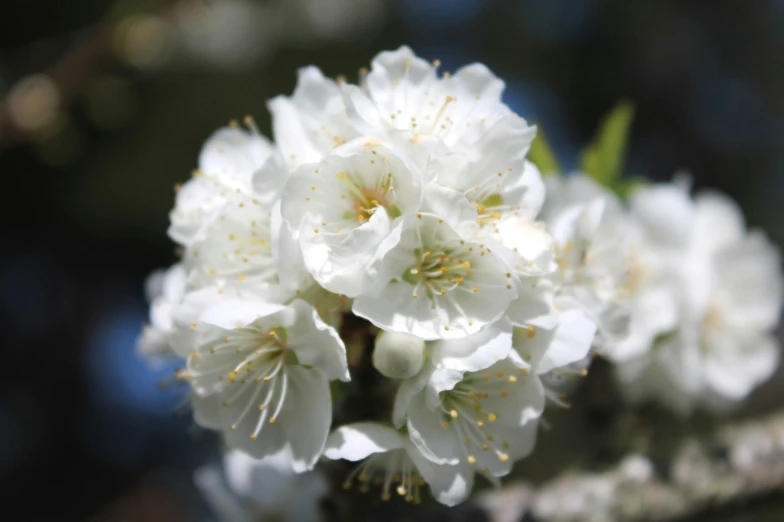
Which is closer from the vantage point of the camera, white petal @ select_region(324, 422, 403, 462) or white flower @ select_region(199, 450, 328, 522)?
white petal @ select_region(324, 422, 403, 462)

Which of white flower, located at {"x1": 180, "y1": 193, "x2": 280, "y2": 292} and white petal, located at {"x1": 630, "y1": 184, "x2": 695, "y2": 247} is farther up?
white flower, located at {"x1": 180, "y1": 193, "x2": 280, "y2": 292}

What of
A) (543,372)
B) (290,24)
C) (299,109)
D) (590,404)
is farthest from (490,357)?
(290,24)

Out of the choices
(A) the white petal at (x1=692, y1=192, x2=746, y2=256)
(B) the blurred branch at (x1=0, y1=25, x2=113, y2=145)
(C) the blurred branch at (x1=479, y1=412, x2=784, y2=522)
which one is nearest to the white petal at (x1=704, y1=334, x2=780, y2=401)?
(C) the blurred branch at (x1=479, y1=412, x2=784, y2=522)

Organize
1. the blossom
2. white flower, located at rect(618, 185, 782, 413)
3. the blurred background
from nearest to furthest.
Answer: the blossom < white flower, located at rect(618, 185, 782, 413) < the blurred background

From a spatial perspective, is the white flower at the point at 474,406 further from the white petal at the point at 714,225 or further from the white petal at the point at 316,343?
the white petal at the point at 714,225

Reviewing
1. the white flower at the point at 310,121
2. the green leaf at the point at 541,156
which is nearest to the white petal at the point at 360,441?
the white flower at the point at 310,121

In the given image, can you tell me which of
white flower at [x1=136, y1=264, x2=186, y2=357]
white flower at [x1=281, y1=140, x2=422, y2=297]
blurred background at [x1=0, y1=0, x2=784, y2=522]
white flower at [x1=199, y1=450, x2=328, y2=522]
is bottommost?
blurred background at [x1=0, y1=0, x2=784, y2=522]

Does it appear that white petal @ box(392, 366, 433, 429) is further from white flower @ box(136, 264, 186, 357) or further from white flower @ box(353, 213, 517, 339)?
white flower @ box(136, 264, 186, 357)

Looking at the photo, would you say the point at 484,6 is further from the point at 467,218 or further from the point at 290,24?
the point at 467,218
